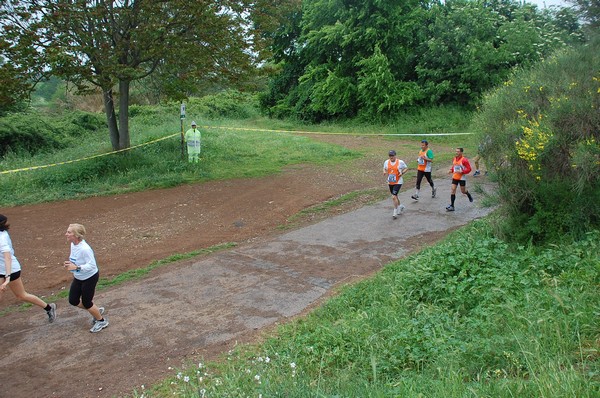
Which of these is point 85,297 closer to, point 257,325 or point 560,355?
point 257,325

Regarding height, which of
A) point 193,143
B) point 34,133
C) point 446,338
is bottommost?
point 446,338

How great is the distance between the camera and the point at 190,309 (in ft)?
23.0

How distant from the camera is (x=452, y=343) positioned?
14.9 feet

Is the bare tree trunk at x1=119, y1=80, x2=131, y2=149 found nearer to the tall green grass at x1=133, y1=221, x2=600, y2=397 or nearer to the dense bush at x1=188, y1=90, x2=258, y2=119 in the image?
the tall green grass at x1=133, y1=221, x2=600, y2=397

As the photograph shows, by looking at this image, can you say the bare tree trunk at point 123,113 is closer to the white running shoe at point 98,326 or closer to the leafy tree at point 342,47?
the white running shoe at point 98,326

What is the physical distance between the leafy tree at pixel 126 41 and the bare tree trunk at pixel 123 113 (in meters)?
0.06

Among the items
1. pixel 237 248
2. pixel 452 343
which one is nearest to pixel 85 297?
pixel 237 248

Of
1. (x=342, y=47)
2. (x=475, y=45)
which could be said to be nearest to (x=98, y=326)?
(x=475, y=45)

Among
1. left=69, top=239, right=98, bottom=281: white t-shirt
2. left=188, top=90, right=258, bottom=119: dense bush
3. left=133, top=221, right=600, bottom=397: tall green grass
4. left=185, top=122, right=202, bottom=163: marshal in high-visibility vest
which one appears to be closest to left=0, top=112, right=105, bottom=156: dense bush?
left=185, top=122, right=202, bottom=163: marshal in high-visibility vest

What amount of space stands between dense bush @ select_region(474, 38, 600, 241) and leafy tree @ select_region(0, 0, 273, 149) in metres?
9.26

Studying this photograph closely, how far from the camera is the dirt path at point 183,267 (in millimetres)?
5840

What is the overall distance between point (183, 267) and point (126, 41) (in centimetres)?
798

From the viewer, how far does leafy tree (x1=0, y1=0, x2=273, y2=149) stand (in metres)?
13.0

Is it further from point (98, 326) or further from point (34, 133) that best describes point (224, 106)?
point (98, 326)
